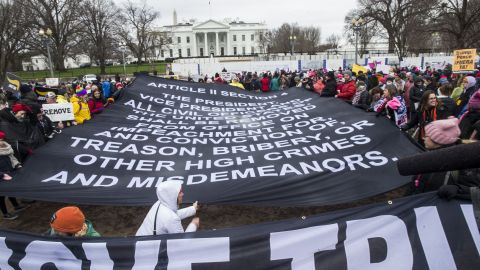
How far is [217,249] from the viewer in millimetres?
2559

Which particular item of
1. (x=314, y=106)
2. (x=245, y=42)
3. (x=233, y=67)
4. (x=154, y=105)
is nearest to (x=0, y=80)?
(x=233, y=67)

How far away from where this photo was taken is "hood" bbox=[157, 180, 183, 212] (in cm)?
322

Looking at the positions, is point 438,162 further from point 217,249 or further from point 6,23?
point 6,23

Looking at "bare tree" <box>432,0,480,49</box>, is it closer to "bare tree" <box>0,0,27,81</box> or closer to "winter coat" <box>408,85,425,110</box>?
"winter coat" <box>408,85,425,110</box>

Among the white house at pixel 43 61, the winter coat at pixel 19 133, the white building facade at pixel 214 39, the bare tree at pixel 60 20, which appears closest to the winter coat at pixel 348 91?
the winter coat at pixel 19 133

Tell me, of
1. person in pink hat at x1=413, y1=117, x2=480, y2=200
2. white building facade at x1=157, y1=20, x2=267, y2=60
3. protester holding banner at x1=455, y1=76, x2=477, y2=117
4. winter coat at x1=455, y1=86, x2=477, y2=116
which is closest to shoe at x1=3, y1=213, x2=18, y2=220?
person in pink hat at x1=413, y1=117, x2=480, y2=200

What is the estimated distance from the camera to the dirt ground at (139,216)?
5707 mm

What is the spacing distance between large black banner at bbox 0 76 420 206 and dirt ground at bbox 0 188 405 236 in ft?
4.60

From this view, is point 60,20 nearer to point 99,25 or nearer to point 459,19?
point 99,25

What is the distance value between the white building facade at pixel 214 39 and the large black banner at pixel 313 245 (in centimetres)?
10230

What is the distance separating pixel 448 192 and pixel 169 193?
2290 millimetres

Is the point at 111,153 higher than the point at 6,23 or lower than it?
lower

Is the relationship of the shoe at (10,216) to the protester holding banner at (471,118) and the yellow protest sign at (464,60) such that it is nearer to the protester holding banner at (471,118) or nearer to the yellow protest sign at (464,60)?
the protester holding banner at (471,118)

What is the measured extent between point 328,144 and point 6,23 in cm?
3714
